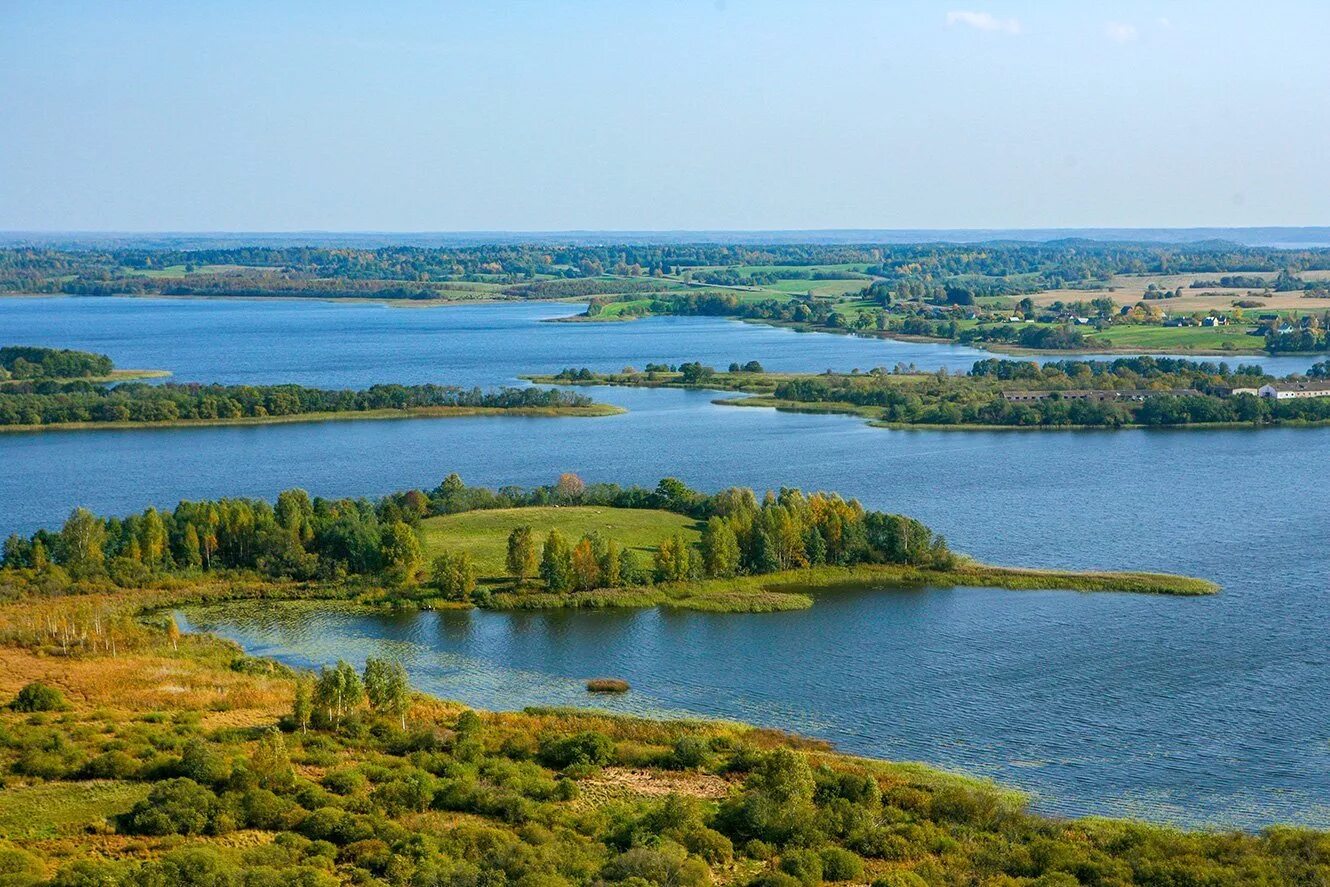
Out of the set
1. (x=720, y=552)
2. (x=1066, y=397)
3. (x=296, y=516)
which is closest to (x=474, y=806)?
(x=720, y=552)

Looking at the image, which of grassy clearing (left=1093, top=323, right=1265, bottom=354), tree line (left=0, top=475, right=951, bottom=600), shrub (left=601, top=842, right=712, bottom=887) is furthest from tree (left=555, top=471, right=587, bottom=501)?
grassy clearing (left=1093, top=323, right=1265, bottom=354)

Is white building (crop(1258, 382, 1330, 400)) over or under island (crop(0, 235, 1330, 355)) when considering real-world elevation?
under

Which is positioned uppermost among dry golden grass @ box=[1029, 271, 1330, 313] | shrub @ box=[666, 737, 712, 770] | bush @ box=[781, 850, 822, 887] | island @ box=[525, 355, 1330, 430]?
dry golden grass @ box=[1029, 271, 1330, 313]

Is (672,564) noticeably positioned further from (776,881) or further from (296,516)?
(776,881)

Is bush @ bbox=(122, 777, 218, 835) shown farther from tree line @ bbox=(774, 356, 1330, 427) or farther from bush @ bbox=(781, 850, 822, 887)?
tree line @ bbox=(774, 356, 1330, 427)

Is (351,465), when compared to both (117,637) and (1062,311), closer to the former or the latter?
(117,637)

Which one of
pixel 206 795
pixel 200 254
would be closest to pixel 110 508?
pixel 206 795
